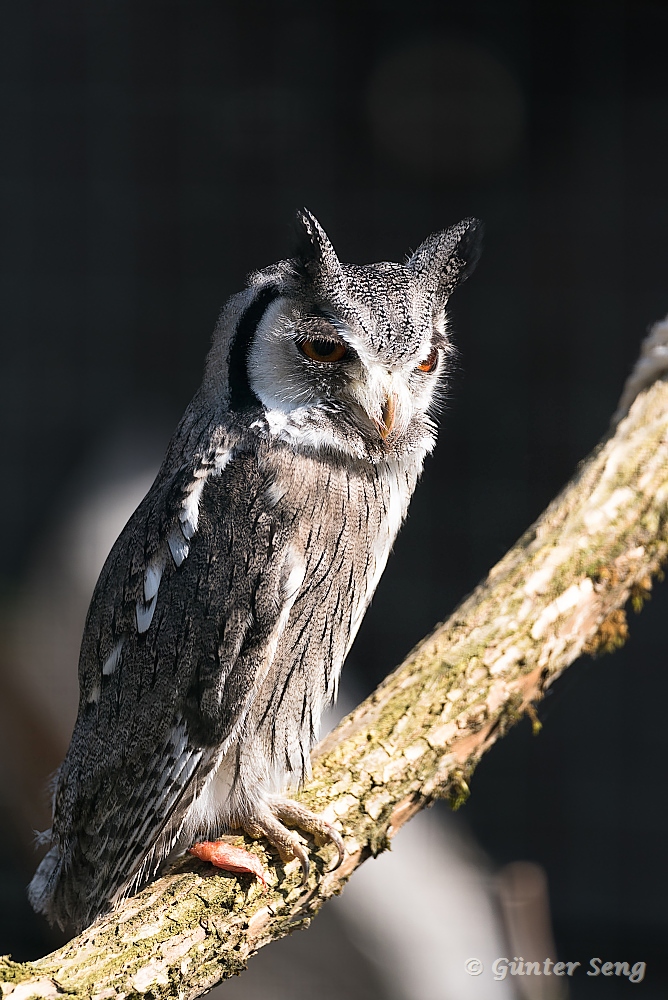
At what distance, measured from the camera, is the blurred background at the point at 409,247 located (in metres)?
2.88

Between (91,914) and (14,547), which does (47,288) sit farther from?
(91,914)

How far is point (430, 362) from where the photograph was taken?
1.26 metres

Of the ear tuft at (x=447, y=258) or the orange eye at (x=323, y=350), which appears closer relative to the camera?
the orange eye at (x=323, y=350)

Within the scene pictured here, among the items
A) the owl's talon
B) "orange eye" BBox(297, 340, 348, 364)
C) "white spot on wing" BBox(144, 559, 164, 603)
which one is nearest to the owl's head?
"orange eye" BBox(297, 340, 348, 364)

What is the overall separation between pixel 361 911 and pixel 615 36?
2.74 meters

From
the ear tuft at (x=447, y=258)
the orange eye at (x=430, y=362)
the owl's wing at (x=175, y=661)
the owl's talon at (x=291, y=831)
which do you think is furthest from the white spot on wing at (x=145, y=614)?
the ear tuft at (x=447, y=258)

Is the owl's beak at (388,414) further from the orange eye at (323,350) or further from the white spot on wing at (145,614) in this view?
the white spot on wing at (145,614)

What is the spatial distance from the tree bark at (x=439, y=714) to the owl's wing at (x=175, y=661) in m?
0.11

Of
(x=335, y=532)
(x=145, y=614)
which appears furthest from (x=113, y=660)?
(x=335, y=532)

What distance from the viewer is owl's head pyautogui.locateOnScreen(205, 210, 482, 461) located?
3.80 ft

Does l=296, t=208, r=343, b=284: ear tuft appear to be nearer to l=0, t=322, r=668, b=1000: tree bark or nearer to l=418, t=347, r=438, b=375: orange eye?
l=418, t=347, r=438, b=375: orange eye

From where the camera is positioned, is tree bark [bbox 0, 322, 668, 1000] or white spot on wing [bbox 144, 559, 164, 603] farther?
white spot on wing [bbox 144, 559, 164, 603]

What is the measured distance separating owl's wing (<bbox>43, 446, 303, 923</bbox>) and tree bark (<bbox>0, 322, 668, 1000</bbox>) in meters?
0.11

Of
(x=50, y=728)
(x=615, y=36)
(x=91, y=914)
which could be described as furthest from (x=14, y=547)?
(x=615, y=36)
